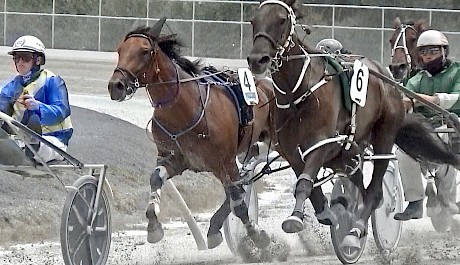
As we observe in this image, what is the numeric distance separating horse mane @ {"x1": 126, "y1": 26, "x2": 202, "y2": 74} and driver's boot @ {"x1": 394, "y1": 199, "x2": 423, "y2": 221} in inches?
85.6

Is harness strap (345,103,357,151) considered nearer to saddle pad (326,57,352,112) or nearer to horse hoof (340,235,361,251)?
saddle pad (326,57,352,112)

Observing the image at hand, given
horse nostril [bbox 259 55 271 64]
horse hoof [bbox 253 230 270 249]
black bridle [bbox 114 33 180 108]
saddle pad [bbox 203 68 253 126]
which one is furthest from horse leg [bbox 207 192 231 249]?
horse nostril [bbox 259 55 271 64]

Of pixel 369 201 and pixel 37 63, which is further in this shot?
pixel 369 201

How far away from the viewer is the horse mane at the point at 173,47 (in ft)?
32.3

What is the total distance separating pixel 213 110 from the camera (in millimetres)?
10156

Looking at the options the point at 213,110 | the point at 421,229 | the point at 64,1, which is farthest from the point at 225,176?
the point at 64,1

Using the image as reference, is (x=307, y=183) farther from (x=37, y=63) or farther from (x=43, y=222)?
(x=43, y=222)

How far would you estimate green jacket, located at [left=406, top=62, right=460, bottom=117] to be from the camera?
10773mm

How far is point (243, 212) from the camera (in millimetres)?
10297

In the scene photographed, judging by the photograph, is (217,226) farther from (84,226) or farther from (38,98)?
(38,98)

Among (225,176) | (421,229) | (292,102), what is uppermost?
(292,102)

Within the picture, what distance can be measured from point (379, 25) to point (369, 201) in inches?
711

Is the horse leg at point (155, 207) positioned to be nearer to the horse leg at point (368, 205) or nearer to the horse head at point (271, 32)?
the horse leg at point (368, 205)

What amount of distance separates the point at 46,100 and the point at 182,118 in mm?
1215
